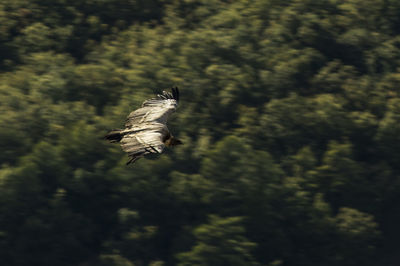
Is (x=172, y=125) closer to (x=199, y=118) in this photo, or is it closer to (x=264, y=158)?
(x=199, y=118)

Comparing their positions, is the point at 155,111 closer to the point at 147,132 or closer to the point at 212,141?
the point at 147,132

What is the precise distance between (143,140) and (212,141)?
23.6 meters

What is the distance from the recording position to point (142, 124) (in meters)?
15.0

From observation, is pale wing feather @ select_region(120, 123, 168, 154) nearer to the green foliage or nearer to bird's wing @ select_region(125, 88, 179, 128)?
bird's wing @ select_region(125, 88, 179, 128)

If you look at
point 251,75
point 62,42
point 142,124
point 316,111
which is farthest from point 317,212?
point 142,124

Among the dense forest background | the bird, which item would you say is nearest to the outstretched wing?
the bird

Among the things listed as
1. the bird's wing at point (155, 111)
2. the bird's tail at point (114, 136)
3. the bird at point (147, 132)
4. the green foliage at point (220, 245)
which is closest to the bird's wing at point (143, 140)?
the bird at point (147, 132)

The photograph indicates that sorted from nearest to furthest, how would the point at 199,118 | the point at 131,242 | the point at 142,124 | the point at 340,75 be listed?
the point at 142,124 < the point at 131,242 < the point at 199,118 < the point at 340,75

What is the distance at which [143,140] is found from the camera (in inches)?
543

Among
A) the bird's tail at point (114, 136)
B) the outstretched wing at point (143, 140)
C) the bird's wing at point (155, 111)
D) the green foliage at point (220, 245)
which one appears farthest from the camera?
the green foliage at point (220, 245)

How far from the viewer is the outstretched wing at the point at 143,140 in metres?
13.3

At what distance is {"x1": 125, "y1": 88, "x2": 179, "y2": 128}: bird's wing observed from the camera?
50.4 ft

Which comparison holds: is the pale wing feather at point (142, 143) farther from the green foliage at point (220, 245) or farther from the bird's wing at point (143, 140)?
the green foliage at point (220, 245)

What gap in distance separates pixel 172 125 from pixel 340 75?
1023 centimetres
